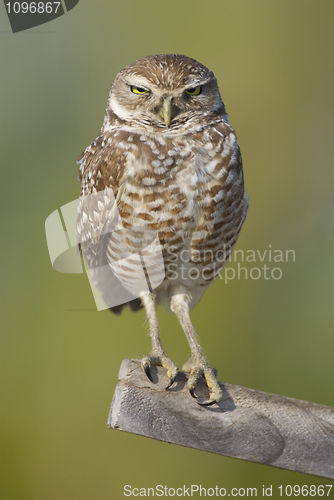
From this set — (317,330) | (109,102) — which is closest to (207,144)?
(109,102)

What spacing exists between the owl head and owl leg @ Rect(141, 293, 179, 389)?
31.3 inches

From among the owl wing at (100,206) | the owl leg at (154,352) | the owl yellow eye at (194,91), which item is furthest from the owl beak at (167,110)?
the owl leg at (154,352)

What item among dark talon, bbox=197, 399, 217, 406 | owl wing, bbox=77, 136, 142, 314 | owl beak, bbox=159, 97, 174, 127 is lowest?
dark talon, bbox=197, 399, 217, 406

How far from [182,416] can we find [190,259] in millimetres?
641

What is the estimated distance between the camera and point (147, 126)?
1.54 metres

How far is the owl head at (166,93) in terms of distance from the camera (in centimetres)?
146

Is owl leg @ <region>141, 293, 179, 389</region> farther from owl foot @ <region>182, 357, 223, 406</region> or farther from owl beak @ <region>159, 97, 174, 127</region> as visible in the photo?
owl beak @ <region>159, 97, 174, 127</region>

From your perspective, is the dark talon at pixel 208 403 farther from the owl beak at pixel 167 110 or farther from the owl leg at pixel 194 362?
the owl beak at pixel 167 110

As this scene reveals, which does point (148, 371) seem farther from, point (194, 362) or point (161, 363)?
point (194, 362)

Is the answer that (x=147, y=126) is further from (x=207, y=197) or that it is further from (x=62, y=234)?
(x=62, y=234)

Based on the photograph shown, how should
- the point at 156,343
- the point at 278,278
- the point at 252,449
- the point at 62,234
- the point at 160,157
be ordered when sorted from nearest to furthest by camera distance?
the point at 252,449, the point at 160,157, the point at 156,343, the point at 62,234, the point at 278,278

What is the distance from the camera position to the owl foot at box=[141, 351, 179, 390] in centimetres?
145

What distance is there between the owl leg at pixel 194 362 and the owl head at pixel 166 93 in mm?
813

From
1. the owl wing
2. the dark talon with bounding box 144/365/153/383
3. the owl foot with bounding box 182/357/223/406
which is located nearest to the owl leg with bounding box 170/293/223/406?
the owl foot with bounding box 182/357/223/406
